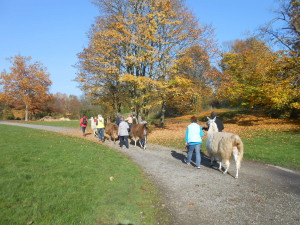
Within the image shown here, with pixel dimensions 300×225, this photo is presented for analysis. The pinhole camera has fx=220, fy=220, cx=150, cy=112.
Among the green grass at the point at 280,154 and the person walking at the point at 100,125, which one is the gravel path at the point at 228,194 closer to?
the green grass at the point at 280,154

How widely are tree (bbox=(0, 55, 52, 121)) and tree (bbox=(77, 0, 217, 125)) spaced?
28.0m

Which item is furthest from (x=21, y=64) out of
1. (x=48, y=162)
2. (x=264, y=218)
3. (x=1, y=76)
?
A: (x=264, y=218)

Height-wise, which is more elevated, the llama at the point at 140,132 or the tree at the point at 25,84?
the tree at the point at 25,84

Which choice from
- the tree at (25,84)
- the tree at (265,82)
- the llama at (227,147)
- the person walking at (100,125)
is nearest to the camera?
the llama at (227,147)

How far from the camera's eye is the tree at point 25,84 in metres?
42.9

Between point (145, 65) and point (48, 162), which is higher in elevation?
point (145, 65)

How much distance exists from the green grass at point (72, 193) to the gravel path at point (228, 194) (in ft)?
1.88

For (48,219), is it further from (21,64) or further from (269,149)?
(21,64)

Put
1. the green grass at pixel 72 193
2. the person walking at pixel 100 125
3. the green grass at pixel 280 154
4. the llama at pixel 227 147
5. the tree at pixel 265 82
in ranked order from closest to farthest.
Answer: the green grass at pixel 72 193
the llama at pixel 227 147
the green grass at pixel 280 154
the person walking at pixel 100 125
the tree at pixel 265 82

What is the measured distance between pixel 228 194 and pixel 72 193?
3.87 m

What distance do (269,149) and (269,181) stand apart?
5.68 meters

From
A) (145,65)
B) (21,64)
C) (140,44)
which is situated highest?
(21,64)

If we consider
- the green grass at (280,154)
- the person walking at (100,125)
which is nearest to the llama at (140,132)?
the person walking at (100,125)

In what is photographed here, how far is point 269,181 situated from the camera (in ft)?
22.2
